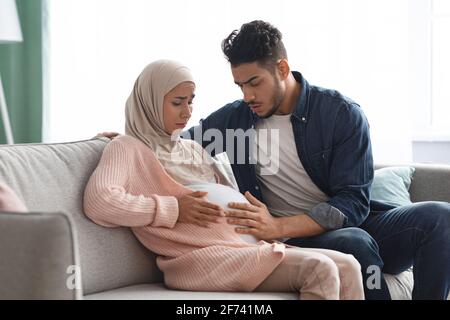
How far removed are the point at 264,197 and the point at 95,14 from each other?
69.2 inches

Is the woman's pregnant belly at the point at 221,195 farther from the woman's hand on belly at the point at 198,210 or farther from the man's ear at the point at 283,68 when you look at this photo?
the man's ear at the point at 283,68

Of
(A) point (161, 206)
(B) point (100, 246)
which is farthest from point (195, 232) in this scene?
(B) point (100, 246)

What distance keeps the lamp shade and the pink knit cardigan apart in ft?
4.62

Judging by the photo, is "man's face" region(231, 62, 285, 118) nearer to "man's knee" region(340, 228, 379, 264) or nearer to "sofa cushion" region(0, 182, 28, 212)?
"man's knee" region(340, 228, 379, 264)

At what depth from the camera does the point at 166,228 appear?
2.11m

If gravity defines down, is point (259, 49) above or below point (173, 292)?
above

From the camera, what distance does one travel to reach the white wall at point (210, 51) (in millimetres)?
3586

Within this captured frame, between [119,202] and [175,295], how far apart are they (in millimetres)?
282

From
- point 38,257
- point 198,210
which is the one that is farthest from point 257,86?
point 38,257

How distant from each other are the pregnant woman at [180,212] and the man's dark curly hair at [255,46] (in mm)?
229

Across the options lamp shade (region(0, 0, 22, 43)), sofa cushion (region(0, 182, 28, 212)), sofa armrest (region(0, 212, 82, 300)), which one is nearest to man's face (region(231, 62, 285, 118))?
sofa cushion (region(0, 182, 28, 212))
